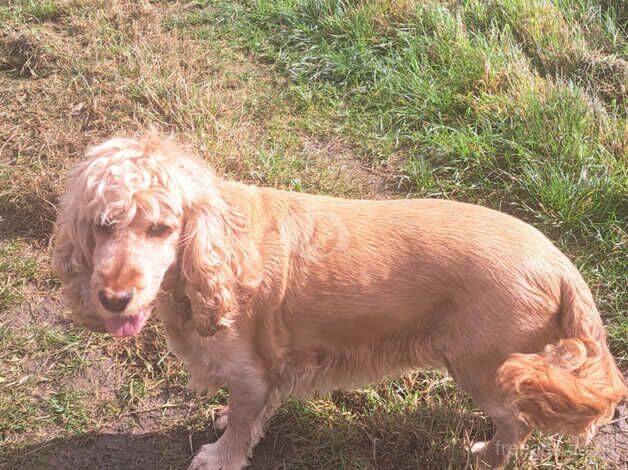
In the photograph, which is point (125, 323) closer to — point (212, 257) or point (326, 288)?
point (212, 257)

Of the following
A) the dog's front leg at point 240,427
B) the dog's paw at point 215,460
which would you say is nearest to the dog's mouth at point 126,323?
the dog's front leg at point 240,427

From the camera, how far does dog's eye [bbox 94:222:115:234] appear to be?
85.7 inches

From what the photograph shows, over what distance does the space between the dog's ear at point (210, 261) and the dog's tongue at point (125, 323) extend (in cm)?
21

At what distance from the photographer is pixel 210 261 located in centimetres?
233

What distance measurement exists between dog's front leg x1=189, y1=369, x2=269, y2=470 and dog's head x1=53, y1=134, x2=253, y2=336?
40cm

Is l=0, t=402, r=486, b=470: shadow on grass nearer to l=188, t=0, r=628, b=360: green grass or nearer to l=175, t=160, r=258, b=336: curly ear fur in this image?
l=175, t=160, r=258, b=336: curly ear fur

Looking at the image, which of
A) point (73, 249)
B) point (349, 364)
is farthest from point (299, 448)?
point (73, 249)

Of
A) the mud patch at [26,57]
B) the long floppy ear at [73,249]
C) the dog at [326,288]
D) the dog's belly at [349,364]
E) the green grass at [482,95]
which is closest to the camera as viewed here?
the dog at [326,288]

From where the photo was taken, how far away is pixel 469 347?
2.37 meters

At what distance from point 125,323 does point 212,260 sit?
40 centimetres

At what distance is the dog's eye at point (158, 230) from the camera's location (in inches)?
88.2

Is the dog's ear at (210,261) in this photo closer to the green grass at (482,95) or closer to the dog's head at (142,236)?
the dog's head at (142,236)

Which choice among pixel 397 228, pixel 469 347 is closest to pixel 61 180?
pixel 397 228

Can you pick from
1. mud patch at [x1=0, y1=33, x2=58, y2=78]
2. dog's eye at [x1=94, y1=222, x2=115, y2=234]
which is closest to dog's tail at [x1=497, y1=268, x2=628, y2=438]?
dog's eye at [x1=94, y1=222, x2=115, y2=234]
